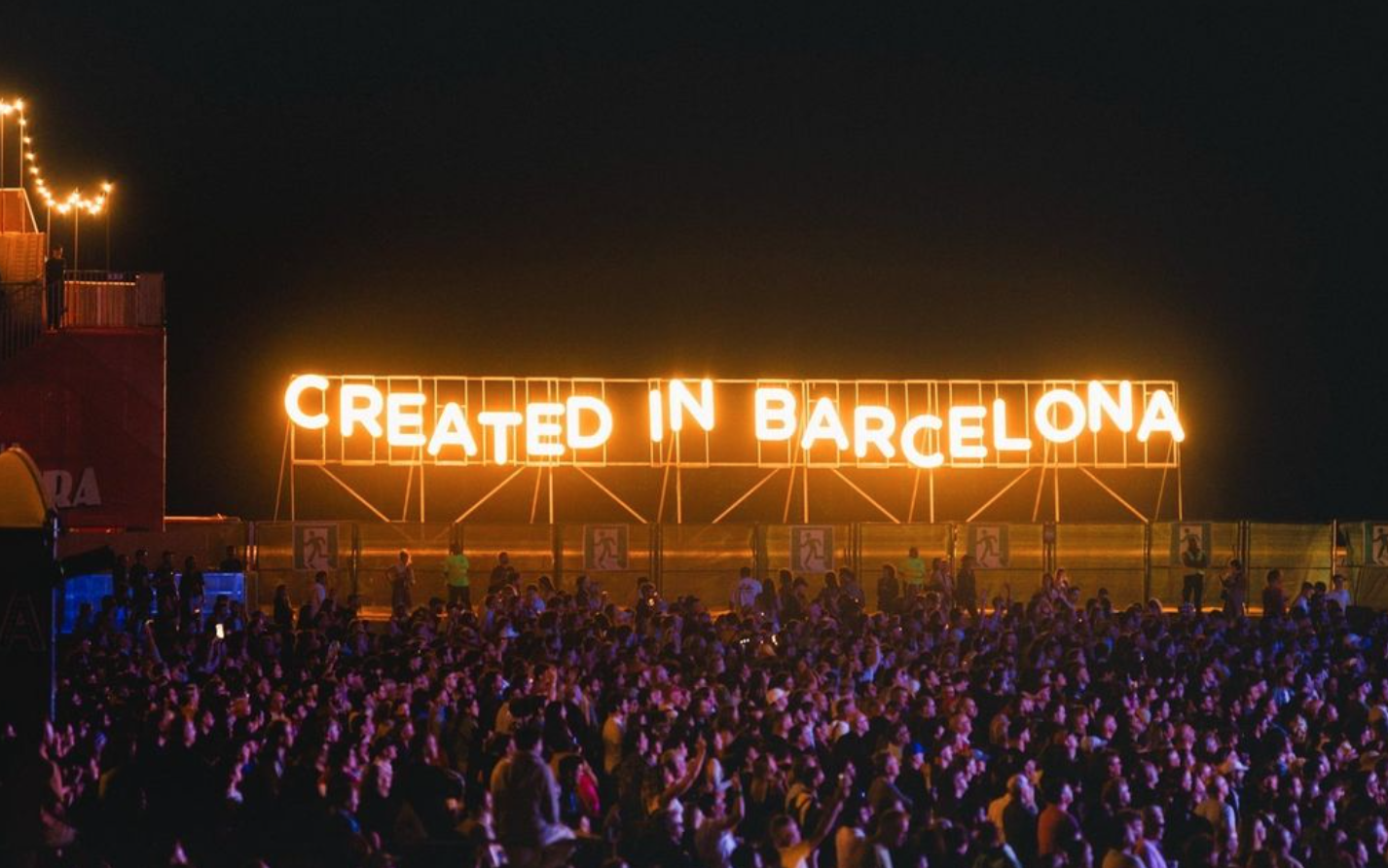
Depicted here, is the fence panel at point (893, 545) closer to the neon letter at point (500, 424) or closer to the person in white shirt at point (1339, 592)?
the person in white shirt at point (1339, 592)

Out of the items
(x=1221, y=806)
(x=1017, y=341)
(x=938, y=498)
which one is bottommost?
(x=1221, y=806)

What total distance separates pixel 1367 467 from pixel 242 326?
35086 mm

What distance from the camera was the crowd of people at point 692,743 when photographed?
40.3 ft

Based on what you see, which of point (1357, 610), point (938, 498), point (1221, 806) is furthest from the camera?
point (938, 498)

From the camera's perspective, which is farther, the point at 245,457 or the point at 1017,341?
the point at 1017,341

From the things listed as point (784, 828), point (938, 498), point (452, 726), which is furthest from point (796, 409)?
point (784, 828)

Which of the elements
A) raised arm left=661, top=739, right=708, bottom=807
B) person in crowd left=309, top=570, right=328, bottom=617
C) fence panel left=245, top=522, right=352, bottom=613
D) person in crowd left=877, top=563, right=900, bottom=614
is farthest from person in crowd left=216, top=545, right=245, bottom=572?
raised arm left=661, top=739, right=708, bottom=807

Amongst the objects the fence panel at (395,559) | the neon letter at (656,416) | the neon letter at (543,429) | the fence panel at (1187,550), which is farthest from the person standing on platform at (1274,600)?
the neon letter at (543,429)

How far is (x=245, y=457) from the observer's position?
55438 mm

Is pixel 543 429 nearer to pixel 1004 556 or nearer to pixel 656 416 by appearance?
pixel 656 416

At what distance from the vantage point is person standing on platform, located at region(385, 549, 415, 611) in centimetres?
2772

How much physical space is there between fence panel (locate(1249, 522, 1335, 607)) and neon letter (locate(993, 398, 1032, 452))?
189 inches

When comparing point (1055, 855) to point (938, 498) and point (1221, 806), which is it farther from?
point (938, 498)

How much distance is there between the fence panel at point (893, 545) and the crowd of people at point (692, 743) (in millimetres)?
8614
